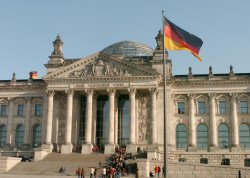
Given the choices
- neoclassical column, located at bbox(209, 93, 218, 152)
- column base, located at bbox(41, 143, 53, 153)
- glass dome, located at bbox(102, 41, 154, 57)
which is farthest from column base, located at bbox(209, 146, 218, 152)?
column base, located at bbox(41, 143, 53, 153)

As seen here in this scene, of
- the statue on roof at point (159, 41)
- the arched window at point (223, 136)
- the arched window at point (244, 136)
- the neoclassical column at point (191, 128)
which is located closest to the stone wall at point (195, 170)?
the neoclassical column at point (191, 128)

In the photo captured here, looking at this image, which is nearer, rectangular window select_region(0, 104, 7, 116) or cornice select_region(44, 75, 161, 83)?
cornice select_region(44, 75, 161, 83)

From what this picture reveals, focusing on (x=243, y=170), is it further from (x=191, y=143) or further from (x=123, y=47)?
(x=123, y=47)

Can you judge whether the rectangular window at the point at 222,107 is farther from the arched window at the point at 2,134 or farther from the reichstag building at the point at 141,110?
the arched window at the point at 2,134

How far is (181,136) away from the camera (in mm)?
68188

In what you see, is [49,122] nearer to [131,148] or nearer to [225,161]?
[131,148]

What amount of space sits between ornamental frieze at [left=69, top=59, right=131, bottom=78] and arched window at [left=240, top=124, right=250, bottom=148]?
68.1 ft

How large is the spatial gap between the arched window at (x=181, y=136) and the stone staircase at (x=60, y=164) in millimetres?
13513

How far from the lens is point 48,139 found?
65812 millimetres

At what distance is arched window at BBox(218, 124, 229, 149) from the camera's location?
66562mm

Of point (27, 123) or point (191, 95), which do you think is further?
point (27, 123)

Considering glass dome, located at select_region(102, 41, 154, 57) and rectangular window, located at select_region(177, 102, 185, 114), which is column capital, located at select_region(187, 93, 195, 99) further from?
glass dome, located at select_region(102, 41, 154, 57)

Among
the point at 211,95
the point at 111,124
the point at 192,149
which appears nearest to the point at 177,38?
the point at 111,124

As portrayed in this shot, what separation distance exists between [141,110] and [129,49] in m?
19.5
